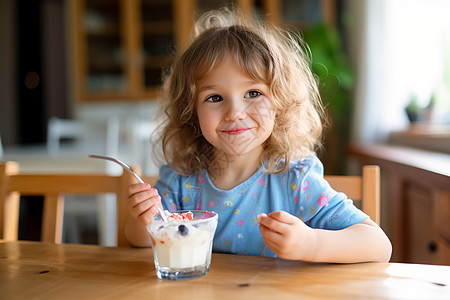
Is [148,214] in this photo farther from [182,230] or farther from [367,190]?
[367,190]

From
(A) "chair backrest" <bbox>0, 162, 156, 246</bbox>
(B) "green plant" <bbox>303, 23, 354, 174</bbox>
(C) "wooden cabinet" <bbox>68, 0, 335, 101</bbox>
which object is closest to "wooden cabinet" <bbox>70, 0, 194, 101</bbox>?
(C) "wooden cabinet" <bbox>68, 0, 335, 101</bbox>

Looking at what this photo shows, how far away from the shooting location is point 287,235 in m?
0.61

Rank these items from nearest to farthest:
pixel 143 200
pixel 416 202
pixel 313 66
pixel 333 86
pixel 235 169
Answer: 1. pixel 143 200
2. pixel 235 169
3. pixel 416 202
4. pixel 313 66
5. pixel 333 86

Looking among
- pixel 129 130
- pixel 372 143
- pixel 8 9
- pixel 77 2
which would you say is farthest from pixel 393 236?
pixel 8 9

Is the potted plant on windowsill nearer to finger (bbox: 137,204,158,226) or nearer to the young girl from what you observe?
the young girl

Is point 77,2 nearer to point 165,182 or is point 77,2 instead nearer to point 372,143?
point 372,143

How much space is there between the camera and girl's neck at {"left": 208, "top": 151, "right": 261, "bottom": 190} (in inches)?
35.2

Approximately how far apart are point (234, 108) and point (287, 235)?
0.26 metres

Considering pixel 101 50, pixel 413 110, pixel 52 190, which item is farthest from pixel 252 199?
pixel 101 50

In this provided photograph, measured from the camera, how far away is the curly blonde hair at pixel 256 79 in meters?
0.83

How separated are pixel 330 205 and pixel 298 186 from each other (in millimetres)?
81

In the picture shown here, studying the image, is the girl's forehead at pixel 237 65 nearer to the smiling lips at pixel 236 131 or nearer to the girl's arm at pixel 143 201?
the smiling lips at pixel 236 131

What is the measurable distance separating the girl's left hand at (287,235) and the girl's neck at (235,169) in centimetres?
28

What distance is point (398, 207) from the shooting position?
188 cm
